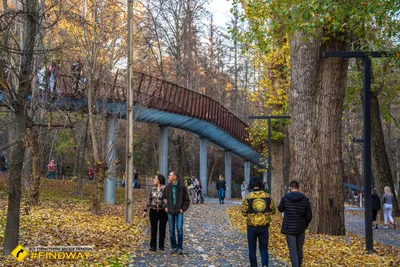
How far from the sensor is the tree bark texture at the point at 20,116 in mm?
9469

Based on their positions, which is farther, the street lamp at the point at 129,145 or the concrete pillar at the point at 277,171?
the concrete pillar at the point at 277,171

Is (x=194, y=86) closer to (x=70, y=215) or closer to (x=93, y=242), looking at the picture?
(x=70, y=215)

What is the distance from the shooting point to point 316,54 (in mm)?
16094

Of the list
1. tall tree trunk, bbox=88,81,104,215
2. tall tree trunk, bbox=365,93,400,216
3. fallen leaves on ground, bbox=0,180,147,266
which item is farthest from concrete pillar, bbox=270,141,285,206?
tall tree trunk, bbox=88,81,104,215

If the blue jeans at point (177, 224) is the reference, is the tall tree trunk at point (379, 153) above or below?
above

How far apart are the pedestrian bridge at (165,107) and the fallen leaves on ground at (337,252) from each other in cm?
791

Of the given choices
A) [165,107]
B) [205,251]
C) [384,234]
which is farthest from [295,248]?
[165,107]

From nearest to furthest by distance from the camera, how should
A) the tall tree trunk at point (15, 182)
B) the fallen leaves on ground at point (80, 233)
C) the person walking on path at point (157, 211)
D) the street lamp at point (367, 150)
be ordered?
1. the tall tree trunk at point (15, 182)
2. the fallen leaves on ground at point (80, 233)
3. the person walking on path at point (157, 211)
4. the street lamp at point (367, 150)

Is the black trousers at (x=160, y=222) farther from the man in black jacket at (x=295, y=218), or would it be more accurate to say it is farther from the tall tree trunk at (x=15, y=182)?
the man in black jacket at (x=295, y=218)

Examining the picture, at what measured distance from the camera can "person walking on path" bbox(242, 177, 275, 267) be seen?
920cm

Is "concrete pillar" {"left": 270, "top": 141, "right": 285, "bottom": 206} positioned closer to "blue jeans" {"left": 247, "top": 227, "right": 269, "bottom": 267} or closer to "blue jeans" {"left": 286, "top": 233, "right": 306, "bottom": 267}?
"blue jeans" {"left": 286, "top": 233, "right": 306, "bottom": 267}

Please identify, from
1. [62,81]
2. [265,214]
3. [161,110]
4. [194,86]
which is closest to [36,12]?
[265,214]

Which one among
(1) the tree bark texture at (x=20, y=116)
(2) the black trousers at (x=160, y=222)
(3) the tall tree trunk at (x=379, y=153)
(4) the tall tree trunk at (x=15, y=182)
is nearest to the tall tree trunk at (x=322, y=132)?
(2) the black trousers at (x=160, y=222)

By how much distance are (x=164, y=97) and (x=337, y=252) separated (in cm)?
1563
